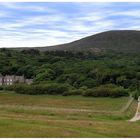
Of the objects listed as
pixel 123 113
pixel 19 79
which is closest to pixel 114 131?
pixel 123 113

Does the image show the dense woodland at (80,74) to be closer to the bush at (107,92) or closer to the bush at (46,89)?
the bush at (107,92)

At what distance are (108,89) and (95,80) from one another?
23.2 metres

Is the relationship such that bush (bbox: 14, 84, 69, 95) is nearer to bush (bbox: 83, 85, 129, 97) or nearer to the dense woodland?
the dense woodland

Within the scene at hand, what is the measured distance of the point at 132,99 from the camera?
76.3 meters

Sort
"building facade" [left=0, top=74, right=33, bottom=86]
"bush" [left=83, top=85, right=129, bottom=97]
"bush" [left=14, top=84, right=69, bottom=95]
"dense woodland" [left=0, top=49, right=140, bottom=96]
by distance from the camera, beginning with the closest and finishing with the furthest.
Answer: "bush" [left=83, top=85, right=129, bottom=97] < "bush" [left=14, top=84, right=69, bottom=95] < "dense woodland" [left=0, top=49, right=140, bottom=96] < "building facade" [left=0, top=74, right=33, bottom=86]

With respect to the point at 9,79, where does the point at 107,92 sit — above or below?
below

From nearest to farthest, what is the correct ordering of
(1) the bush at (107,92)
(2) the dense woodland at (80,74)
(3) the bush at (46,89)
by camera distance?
(1) the bush at (107,92) < (3) the bush at (46,89) < (2) the dense woodland at (80,74)

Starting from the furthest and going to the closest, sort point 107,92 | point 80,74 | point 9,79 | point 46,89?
1. point 9,79
2. point 80,74
3. point 46,89
4. point 107,92

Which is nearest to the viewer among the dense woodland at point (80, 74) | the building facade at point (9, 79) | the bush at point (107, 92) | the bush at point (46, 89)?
the bush at point (107, 92)

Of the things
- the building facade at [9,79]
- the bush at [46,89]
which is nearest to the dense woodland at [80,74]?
the bush at [46,89]

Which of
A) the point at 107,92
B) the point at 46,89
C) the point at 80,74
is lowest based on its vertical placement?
the point at 107,92

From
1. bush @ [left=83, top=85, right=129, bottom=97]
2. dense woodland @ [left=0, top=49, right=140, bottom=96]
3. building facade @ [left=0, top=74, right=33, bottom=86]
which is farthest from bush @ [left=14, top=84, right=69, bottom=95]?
building facade @ [left=0, top=74, right=33, bottom=86]

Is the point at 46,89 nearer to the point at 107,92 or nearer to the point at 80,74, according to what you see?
the point at 107,92

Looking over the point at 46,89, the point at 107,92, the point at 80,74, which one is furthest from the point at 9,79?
the point at 107,92
